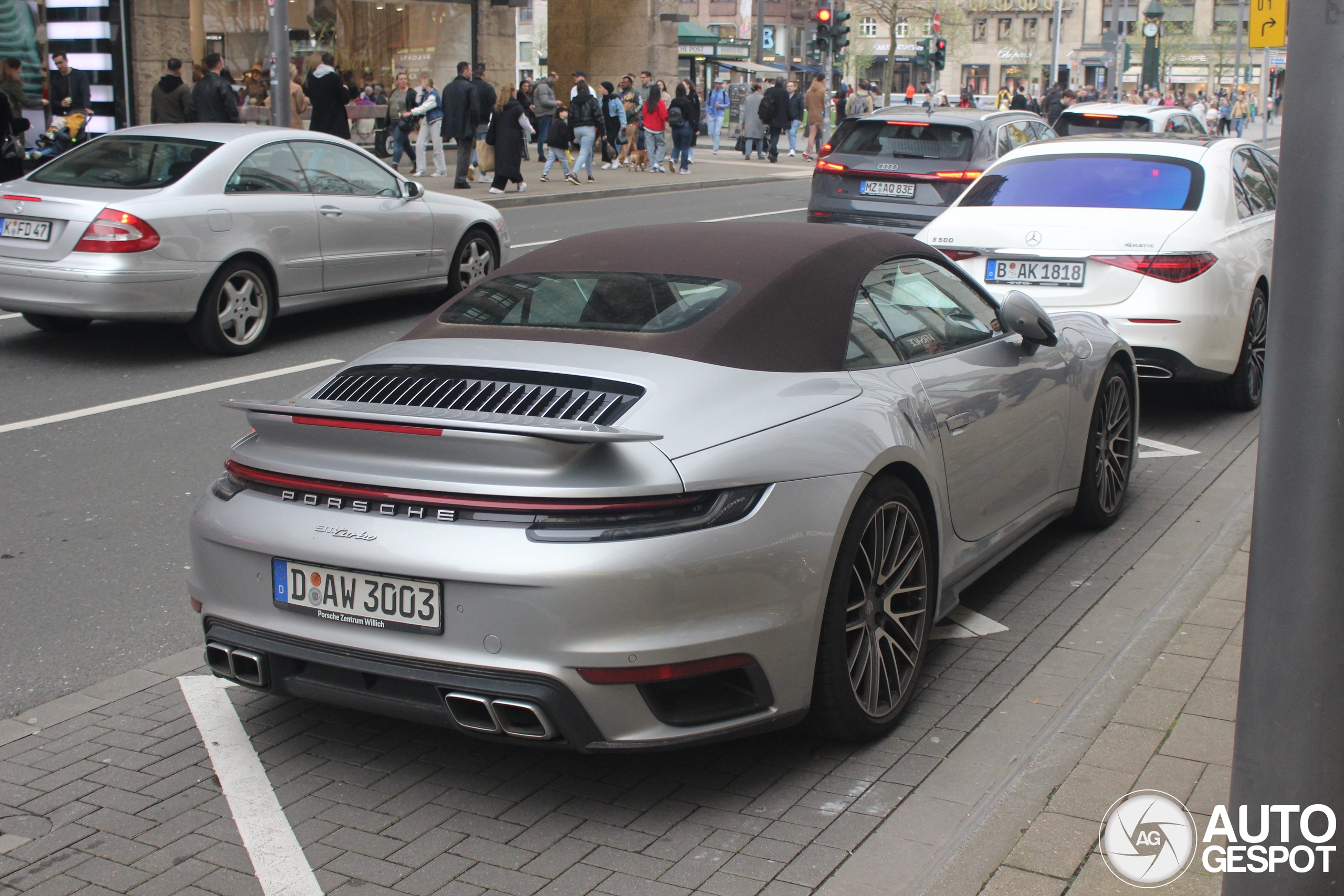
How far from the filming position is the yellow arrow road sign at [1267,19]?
41.3 ft

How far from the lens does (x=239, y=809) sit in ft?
11.8

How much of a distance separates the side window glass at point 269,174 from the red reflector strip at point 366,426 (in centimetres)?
657

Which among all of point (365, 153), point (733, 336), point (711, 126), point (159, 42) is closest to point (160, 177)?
point (365, 153)

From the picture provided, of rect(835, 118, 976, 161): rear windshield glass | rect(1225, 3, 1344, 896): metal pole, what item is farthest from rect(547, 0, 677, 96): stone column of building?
→ rect(1225, 3, 1344, 896): metal pole

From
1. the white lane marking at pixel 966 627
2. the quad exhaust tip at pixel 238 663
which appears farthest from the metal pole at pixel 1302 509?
the quad exhaust tip at pixel 238 663

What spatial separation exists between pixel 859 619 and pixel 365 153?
8087 millimetres

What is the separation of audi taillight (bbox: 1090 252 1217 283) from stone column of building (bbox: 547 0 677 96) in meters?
31.2

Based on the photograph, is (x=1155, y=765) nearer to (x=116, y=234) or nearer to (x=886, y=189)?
(x=116, y=234)

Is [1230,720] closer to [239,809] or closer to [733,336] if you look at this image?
[733,336]

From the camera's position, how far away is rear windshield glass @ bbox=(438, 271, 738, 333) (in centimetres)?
405

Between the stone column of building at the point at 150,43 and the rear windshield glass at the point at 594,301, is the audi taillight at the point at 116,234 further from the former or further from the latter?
the stone column of building at the point at 150,43

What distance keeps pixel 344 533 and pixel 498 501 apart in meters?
0.41

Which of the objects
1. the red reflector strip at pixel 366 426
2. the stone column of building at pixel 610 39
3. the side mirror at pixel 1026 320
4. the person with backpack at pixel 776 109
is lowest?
the red reflector strip at pixel 366 426

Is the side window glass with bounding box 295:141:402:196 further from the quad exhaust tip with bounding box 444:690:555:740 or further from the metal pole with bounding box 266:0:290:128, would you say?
the metal pole with bounding box 266:0:290:128
